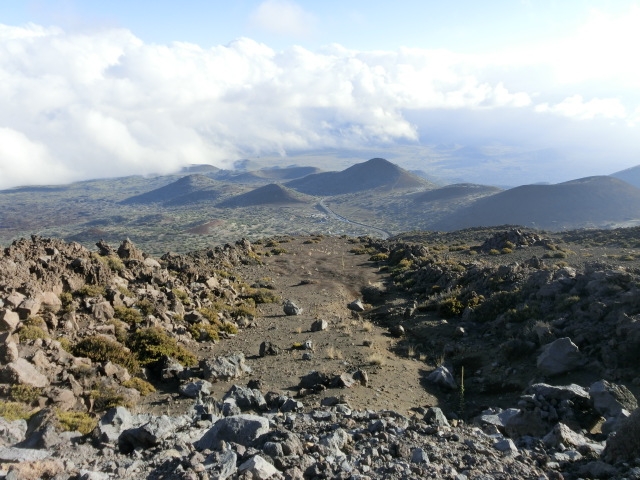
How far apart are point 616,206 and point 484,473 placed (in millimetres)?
136292

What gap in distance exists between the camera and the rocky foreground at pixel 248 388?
242 inches

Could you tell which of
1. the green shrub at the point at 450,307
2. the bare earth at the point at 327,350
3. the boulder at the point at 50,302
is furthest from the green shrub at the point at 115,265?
the green shrub at the point at 450,307

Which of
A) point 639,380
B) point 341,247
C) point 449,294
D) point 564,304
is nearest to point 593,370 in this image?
point 639,380

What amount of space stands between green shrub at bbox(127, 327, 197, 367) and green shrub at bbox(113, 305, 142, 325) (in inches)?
38.9

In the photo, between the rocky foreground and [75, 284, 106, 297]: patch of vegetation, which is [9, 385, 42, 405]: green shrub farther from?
[75, 284, 106, 297]: patch of vegetation

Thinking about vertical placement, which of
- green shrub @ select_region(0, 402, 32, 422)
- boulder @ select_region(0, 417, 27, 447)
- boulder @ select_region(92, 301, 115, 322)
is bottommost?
green shrub @ select_region(0, 402, 32, 422)

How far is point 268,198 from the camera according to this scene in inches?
6836

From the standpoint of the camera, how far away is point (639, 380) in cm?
1021

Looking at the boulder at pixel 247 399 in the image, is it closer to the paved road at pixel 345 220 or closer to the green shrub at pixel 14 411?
the green shrub at pixel 14 411

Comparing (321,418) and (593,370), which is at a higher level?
(321,418)

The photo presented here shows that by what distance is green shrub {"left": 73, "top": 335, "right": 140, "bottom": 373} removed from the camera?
11969 millimetres

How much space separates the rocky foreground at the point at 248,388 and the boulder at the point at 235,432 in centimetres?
3

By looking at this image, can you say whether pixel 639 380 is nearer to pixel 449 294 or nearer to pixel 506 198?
pixel 449 294

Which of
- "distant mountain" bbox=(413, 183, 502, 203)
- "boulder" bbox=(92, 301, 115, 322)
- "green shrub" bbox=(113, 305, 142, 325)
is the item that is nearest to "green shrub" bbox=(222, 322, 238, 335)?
"green shrub" bbox=(113, 305, 142, 325)
